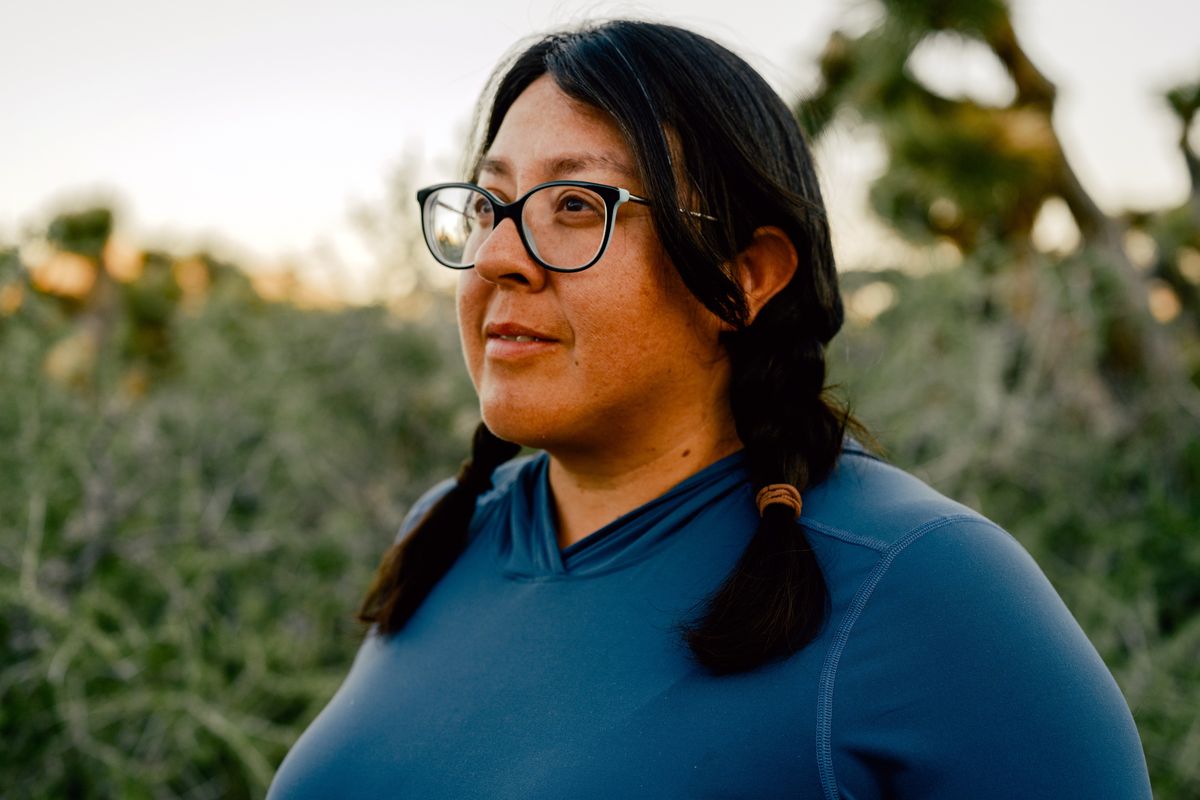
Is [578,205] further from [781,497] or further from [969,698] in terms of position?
[969,698]

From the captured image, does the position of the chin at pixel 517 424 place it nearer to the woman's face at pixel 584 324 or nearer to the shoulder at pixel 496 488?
the woman's face at pixel 584 324

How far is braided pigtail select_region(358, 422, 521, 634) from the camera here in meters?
1.58

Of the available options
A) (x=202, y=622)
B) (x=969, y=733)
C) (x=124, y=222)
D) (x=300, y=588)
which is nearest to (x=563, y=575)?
(x=969, y=733)

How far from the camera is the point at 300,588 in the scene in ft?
11.4

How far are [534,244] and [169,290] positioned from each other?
8406mm

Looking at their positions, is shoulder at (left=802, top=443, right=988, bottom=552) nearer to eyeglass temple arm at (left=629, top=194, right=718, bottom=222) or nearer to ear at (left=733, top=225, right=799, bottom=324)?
ear at (left=733, top=225, right=799, bottom=324)

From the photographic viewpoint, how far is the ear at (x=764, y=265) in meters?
1.38

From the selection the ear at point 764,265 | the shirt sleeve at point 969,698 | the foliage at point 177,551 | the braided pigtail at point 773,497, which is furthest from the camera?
the foliage at point 177,551

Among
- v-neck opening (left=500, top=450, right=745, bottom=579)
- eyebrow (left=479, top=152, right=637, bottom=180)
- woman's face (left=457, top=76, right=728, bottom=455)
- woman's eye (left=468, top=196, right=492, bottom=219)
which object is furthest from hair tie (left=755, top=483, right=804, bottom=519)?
woman's eye (left=468, top=196, right=492, bottom=219)

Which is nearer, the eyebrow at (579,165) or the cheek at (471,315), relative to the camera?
the eyebrow at (579,165)

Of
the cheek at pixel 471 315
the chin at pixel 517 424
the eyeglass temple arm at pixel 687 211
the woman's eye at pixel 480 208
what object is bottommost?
the chin at pixel 517 424

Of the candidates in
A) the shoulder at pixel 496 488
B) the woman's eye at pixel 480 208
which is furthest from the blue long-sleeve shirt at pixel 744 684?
the woman's eye at pixel 480 208

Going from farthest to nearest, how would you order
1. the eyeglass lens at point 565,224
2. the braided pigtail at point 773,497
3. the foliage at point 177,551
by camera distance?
1. the foliage at point 177,551
2. the eyeglass lens at point 565,224
3. the braided pigtail at point 773,497

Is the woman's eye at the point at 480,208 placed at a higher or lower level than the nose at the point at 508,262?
higher
